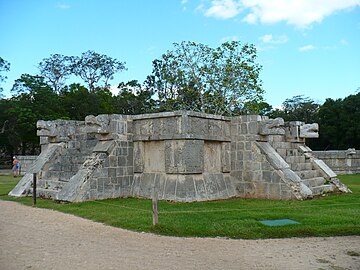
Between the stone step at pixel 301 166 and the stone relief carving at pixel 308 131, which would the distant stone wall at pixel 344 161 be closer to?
the stone relief carving at pixel 308 131

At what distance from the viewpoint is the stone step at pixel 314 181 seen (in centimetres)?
1123

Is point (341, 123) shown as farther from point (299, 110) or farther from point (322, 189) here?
point (322, 189)

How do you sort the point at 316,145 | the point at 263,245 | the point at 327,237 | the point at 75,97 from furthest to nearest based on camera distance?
the point at 316,145 → the point at 75,97 → the point at 327,237 → the point at 263,245

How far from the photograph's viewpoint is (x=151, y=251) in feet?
17.9

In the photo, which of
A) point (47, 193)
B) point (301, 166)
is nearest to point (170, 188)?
point (47, 193)

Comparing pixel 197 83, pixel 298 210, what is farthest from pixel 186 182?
→ pixel 197 83

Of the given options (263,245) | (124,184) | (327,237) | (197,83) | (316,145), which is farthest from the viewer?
(316,145)

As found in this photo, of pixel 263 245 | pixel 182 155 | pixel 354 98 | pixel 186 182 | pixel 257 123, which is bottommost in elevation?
pixel 263 245

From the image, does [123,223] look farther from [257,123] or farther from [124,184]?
[257,123]

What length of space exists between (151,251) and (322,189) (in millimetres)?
7672

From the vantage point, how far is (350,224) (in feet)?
22.6

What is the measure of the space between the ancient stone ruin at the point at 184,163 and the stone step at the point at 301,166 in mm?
35

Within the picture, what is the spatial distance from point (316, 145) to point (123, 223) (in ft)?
117

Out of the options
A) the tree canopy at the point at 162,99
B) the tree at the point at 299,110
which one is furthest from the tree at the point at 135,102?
the tree at the point at 299,110
